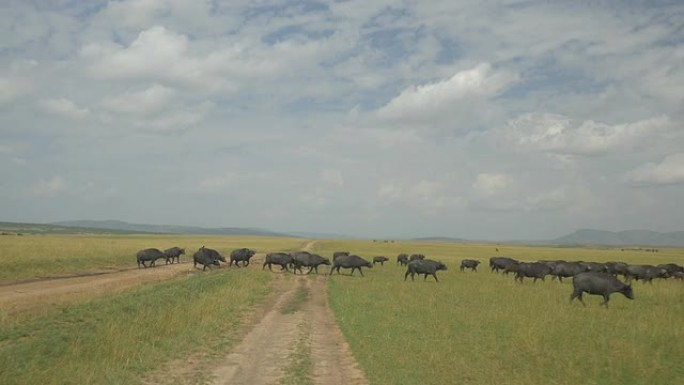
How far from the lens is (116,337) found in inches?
603

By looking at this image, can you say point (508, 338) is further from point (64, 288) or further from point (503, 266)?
point (503, 266)

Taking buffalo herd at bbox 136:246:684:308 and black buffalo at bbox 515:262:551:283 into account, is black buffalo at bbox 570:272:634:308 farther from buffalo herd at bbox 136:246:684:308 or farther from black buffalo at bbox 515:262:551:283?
black buffalo at bbox 515:262:551:283

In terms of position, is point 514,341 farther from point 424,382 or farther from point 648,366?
point 424,382

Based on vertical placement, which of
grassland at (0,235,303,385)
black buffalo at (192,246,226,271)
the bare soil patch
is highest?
black buffalo at (192,246,226,271)

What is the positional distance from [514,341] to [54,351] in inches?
514

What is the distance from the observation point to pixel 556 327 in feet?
63.5

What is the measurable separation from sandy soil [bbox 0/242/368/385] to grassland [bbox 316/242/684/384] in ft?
2.49

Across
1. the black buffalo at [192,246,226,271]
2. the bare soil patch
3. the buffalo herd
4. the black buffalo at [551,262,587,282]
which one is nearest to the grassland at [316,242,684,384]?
the buffalo herd

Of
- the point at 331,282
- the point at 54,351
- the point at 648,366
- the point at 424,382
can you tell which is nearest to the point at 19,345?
the point at 54,351

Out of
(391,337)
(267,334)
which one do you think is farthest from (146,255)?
(391,337)

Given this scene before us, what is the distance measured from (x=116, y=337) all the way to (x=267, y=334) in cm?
472

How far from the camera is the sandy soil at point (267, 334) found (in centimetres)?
1259

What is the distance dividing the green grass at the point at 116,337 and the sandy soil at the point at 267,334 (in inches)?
30.9

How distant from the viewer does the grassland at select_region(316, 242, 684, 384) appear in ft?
43.7
